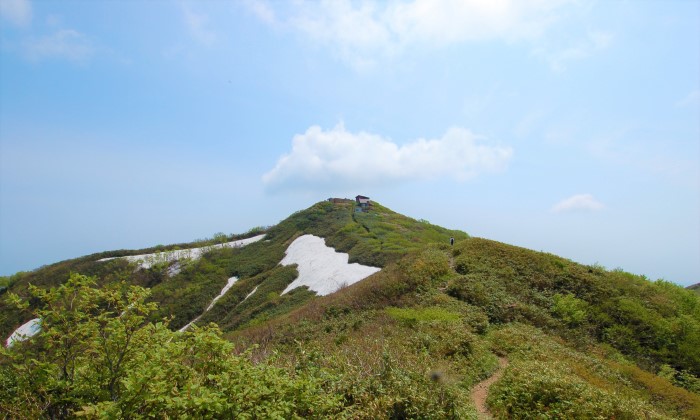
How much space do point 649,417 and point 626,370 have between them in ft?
16.7

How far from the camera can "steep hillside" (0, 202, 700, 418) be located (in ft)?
18.7

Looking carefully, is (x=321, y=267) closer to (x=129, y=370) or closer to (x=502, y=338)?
(x=502, y=338)

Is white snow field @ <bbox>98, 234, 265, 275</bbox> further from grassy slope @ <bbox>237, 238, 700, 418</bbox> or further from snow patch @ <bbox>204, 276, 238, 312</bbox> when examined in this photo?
grassy slope @ <bbox>237, 238, 700, 418</bbox>

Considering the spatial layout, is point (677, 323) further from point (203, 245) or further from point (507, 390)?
point (203, 245)

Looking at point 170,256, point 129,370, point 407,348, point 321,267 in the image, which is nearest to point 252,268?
point 321,267

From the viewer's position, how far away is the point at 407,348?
472 inches

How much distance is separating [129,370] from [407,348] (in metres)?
8.49

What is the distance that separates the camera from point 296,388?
6.16 meters

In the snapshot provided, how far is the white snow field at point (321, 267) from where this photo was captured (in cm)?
3136

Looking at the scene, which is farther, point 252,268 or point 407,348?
point 252,268

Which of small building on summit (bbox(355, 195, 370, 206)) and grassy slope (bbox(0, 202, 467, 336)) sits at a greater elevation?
small building on summit (bbox(355, 195, 370, 206))

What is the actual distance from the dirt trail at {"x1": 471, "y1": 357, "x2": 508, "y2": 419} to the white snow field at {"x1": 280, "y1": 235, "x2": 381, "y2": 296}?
18.1m

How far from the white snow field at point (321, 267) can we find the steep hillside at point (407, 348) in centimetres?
135

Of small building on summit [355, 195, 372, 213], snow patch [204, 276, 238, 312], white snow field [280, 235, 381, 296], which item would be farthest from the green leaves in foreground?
small building on summit [355, 195, 372, 213]
